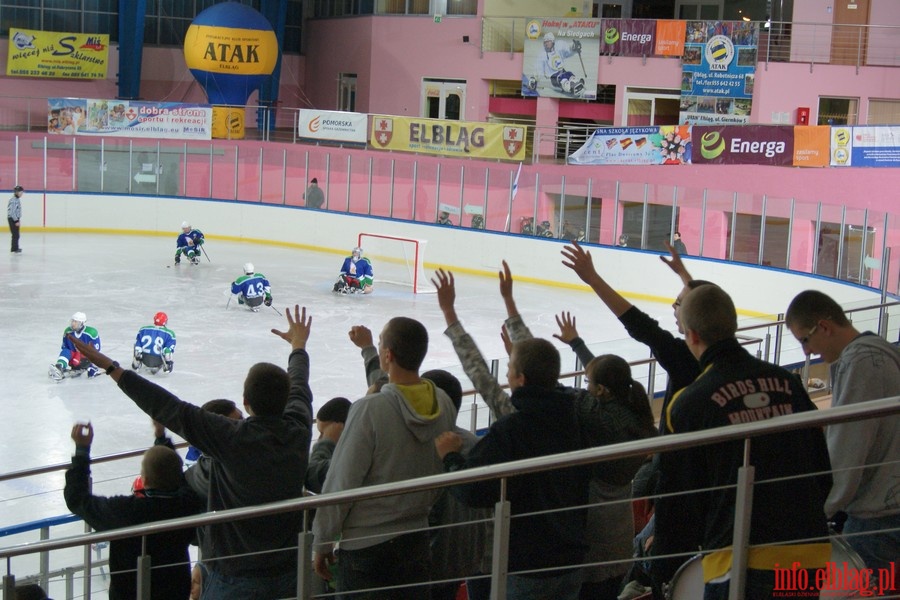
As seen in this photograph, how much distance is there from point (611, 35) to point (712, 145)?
6104 mm

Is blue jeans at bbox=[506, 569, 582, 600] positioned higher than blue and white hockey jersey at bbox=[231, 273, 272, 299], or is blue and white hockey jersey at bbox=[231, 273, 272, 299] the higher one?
blue jeans at bbox=[506, 569, 582, 600]

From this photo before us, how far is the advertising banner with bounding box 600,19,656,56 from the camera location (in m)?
24.9

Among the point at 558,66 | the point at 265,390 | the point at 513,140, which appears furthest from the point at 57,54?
the point at 265,390

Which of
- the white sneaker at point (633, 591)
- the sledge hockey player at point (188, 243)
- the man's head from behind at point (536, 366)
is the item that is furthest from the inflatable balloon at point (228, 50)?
the man's head from behind at point (536, 366)

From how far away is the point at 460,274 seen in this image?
21.5 meters

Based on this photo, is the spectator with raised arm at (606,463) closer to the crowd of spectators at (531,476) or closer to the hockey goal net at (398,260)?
the crowd of spectators at (531,476)

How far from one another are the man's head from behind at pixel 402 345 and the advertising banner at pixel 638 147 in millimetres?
17864

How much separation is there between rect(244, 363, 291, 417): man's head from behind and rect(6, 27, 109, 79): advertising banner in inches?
1100

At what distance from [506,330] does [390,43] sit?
26868mm

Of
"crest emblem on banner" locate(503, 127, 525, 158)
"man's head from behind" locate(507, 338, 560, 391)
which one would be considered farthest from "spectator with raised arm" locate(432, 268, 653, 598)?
"crest emblem on banner" locate(503, 127, 525, 158)

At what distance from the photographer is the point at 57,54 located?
29.6 m

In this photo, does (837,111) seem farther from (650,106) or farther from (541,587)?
(541,587)

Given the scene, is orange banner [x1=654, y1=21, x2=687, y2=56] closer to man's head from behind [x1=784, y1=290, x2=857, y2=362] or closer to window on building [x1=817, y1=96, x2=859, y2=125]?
window on building [x1=817, y1=96, x2=859, y2=125]

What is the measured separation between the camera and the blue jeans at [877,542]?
295 cm
